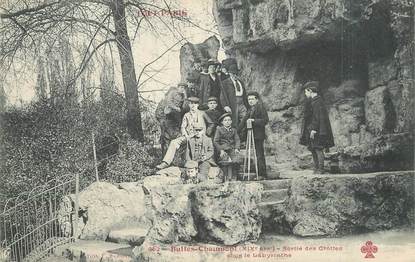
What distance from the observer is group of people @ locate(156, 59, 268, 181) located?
340 inches

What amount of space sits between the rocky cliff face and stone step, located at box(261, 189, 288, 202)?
909 millimetres

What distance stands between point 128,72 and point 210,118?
204cm

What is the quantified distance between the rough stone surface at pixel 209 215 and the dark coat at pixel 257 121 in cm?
197

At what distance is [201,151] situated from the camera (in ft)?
28.6

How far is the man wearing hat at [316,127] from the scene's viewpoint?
8.13 metres

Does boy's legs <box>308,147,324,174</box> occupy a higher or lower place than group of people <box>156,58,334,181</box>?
lower

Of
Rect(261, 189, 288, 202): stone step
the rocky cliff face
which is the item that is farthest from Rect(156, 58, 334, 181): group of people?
Rect(261, 189, 288, 202): stone step

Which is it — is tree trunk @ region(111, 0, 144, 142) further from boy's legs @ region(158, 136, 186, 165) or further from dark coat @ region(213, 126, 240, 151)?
dark coat @ region(213, 126, 240, 151)

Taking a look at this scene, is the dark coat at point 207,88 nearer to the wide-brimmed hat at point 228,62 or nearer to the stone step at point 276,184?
the wide-brimmed hat at point 228,62

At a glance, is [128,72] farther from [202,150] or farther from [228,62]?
[202,150]

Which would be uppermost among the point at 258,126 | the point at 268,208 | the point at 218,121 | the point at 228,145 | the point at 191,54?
the point at 191,54

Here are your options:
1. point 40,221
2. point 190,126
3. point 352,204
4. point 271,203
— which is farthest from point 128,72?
point 352,204

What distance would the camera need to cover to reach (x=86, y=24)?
9.45m

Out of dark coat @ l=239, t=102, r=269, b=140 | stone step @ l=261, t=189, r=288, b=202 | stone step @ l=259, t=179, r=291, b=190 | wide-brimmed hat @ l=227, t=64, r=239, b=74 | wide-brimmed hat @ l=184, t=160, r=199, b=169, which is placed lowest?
stone step @ l=261, t=189, r=288, b=202
